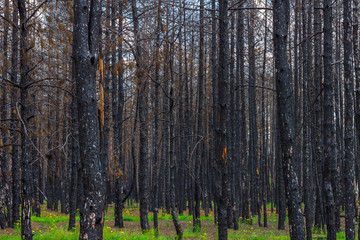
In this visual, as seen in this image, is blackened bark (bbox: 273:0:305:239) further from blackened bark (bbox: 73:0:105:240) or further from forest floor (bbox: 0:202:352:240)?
forest floor (bbox: 0:202:352:240)

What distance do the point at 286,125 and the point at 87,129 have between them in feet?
10.3

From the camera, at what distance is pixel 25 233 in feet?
23.7

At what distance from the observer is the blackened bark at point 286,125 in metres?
5.14

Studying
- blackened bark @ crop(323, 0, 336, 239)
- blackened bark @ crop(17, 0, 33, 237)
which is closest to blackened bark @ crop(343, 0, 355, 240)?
blackened bark @ crop(323, 0, 336, 239)

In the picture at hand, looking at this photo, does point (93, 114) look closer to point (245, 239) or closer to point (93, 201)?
point (93, 201)

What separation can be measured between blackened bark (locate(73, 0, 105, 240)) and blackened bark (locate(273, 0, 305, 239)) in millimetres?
2933

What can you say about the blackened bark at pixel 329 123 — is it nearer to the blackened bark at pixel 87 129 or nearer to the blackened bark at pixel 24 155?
the blackened bark at pixel 87 129

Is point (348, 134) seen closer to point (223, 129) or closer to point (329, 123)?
point (329, 123)

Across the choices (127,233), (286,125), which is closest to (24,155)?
(127,233)

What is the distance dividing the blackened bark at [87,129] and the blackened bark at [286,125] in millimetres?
2933

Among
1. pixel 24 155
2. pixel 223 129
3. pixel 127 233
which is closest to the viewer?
pixel 223 129

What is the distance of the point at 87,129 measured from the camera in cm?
499

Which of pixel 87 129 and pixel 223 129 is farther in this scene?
pixel 223 129

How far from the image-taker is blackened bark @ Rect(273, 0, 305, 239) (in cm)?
514
